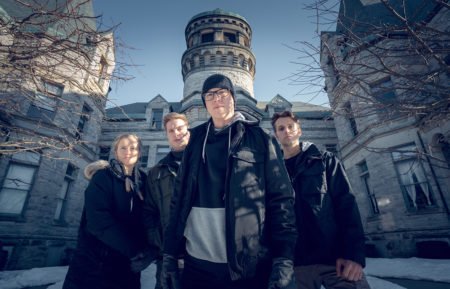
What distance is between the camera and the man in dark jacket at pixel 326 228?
2.35 metres

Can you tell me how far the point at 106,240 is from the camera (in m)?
2.36

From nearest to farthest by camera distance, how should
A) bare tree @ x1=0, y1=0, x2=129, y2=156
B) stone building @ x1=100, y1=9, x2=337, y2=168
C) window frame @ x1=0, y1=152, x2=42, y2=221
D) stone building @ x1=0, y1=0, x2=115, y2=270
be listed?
bare tree @ x1=0, y1=0, x2=129, y2=156
stone building @ x1=0, y1=0, x2=115, y2=270
window frame @ x1=0, y1=152, x2=42, y2=221
stone building @ x1=100, y1=9, x2=337, y2=168

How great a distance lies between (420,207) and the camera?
9617 mm

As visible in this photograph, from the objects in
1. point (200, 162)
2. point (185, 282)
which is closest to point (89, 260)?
point (185, 282)

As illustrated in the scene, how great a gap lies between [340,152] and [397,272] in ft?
29.3

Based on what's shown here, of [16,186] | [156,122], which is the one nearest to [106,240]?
[16,186]

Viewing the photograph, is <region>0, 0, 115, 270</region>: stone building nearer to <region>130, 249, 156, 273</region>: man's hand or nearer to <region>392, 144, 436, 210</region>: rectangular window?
<region>130, 249, 156, 273</region>: man's hand

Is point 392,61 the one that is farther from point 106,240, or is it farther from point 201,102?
point 106,240

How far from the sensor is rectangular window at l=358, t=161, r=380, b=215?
37.8ft

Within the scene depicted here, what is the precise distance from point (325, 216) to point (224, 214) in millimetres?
1414

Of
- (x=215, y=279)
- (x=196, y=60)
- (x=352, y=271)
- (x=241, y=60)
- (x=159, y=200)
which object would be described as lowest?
(x=352, y=271)

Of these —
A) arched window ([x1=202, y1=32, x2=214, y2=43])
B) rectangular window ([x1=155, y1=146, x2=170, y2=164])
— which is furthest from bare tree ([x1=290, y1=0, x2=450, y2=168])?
rectangular window ([x1=155, y1=146, x2=170, y2=164])

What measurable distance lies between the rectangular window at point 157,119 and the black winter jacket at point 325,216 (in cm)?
1503

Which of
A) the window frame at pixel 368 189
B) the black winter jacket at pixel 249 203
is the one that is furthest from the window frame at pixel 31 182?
the window frame at pixel 368 189
